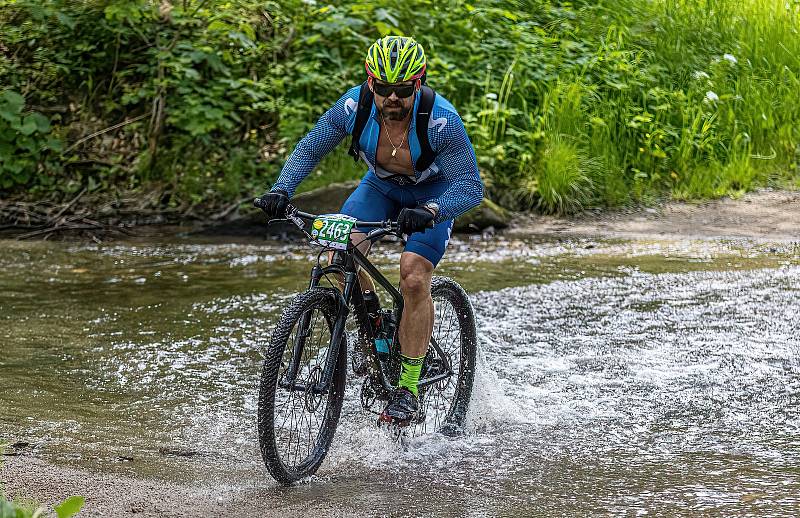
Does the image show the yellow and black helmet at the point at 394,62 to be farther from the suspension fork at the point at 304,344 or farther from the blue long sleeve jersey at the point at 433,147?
the suspension fork at the point at 304,344

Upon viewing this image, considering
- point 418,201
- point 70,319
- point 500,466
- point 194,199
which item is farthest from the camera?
point 194,199

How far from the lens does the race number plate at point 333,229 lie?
15.2ft

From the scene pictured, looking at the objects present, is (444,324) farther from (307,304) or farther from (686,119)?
(686,119)

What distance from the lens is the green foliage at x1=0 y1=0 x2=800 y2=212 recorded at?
12703mm

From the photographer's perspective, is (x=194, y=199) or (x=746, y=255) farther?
(x=194, y=199)

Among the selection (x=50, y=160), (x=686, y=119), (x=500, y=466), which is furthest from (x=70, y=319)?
(x=686, y=119)

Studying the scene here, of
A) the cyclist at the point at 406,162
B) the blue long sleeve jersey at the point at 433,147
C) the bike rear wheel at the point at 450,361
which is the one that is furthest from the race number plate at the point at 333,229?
the bike rear wheel at the point at 450,361

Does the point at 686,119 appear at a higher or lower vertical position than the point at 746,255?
higher

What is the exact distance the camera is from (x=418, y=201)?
5.37 meters

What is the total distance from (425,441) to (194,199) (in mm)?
7822


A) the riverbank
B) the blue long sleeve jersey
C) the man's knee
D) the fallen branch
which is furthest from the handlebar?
the fallen branch

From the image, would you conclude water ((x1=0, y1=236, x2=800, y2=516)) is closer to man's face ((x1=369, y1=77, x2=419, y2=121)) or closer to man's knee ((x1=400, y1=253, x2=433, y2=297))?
man's knee ((x1=400, y1=253, x2=433, y2=297))

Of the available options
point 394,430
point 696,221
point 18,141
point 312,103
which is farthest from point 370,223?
point 18,141

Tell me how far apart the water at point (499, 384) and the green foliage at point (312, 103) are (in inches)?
107
